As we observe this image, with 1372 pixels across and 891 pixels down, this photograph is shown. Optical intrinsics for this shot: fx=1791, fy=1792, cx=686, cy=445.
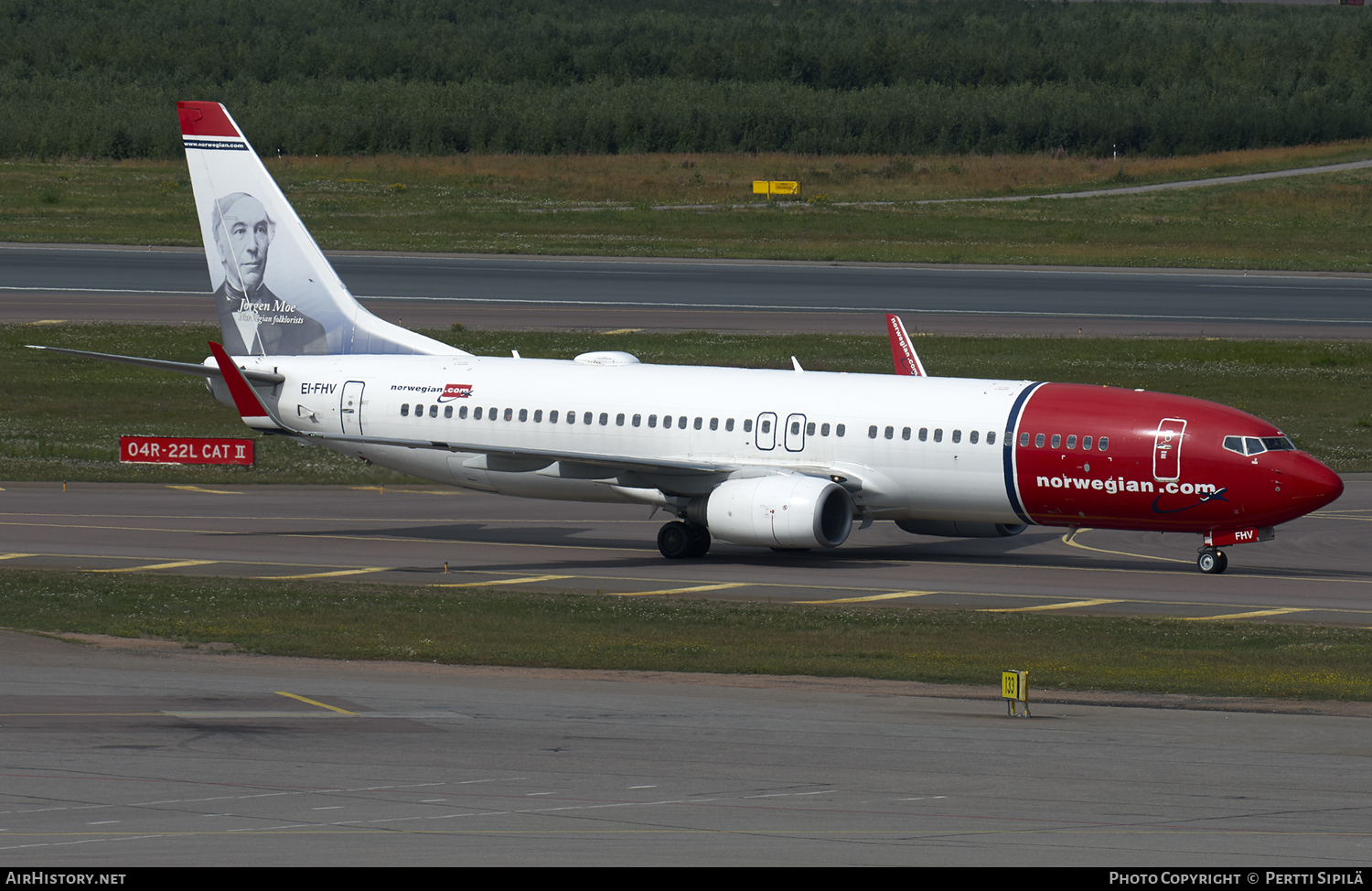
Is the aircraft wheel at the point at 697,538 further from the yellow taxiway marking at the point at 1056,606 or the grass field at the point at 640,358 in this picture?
the grass field at the point at 640,358

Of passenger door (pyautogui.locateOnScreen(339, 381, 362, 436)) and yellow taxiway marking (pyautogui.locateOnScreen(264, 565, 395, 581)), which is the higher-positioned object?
passenger door (pyautogui.locateOnScreen(339, 381, 362, 436))

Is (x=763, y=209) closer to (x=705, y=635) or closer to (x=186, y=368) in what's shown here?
(x=186, y=368)

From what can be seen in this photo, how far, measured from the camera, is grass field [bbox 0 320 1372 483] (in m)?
54.1

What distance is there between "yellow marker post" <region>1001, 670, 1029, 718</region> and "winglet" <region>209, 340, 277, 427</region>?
22027 millimetres

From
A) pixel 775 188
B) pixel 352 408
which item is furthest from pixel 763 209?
pixel 352 408

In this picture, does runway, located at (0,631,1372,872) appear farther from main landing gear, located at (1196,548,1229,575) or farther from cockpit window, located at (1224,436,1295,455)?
main landing gear, located at (1196,548,1229,575)

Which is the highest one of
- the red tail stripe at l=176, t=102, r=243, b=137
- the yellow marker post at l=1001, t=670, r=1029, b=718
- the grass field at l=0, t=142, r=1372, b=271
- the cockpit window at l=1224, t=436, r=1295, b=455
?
the grass field at l=0, t=142, r=1372, b=271

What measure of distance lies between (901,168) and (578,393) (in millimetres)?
114638

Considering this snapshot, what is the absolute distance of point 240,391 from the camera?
42281 millimetres

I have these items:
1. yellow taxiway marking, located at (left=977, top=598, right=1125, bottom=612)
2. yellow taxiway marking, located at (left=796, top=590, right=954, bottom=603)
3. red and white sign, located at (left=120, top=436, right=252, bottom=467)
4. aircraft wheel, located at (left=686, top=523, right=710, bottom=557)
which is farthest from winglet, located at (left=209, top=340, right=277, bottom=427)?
yellow taxiway marking, located at (left=977, top=598, right=1125, bottom=612)

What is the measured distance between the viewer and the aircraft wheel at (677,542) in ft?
139

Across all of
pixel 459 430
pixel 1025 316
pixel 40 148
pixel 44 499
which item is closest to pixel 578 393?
pixel 459 430

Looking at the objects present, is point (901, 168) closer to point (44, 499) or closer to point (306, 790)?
point (44, 499)

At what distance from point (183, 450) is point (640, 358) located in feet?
66.9
